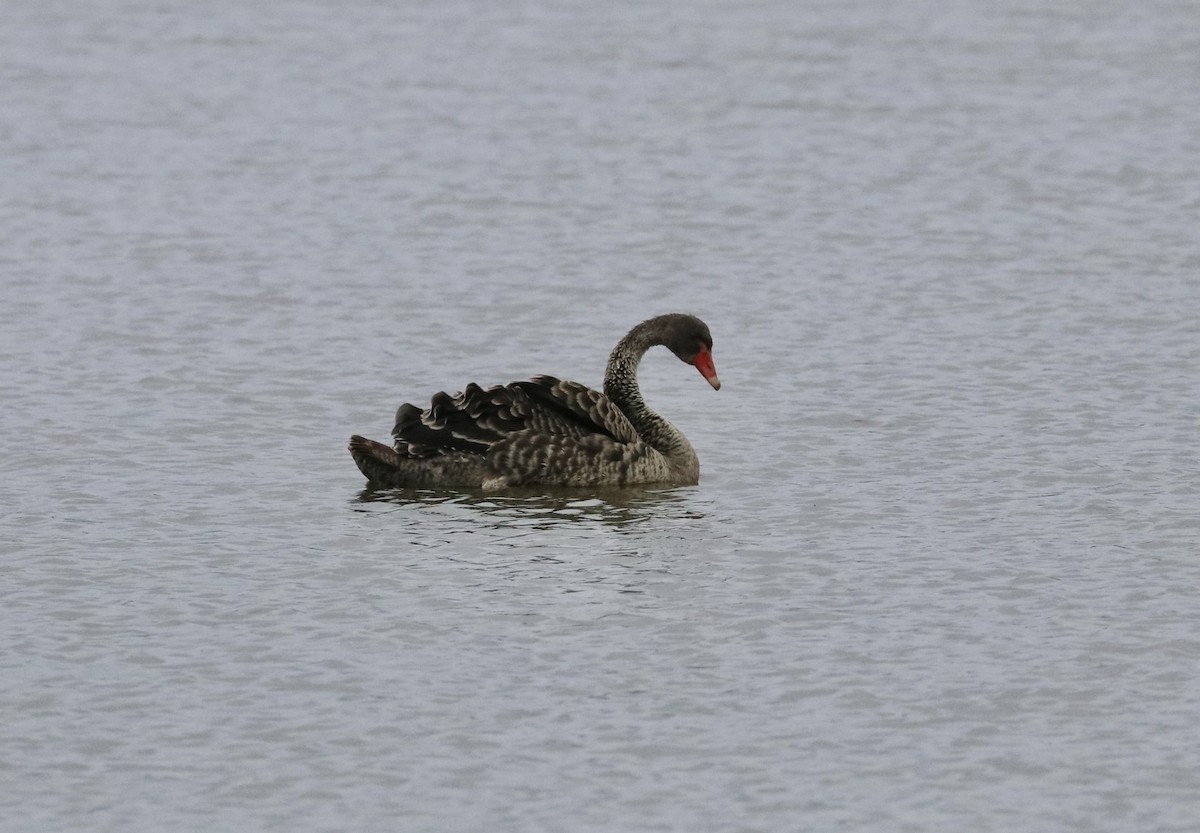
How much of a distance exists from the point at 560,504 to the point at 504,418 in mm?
684

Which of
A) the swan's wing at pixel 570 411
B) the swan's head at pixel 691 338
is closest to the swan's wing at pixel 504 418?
the swan's wing at pixel 570 411

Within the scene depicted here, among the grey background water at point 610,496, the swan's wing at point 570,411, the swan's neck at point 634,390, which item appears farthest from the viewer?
the swan's neck at point 634,390

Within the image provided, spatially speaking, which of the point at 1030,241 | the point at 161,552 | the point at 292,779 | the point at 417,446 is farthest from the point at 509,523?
the point at 1030,241

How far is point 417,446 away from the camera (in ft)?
46.1

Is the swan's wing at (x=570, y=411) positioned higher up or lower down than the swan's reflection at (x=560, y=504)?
higher up

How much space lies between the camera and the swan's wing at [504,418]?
14.1 metres

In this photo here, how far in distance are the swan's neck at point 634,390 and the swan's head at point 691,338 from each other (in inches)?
4.8

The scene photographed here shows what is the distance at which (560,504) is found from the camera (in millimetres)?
13984

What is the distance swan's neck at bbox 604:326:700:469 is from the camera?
48.1ft

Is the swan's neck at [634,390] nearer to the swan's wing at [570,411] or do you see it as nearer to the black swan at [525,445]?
the black swan at [525,445]

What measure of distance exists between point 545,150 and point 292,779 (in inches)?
695

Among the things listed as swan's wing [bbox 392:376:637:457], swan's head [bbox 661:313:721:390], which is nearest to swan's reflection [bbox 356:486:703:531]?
swan's wing [bbox 392:376:637:457]

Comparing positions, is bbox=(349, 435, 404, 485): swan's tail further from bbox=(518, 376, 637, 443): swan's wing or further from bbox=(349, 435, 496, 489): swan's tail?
bbox=(518, 376, 637, 443): swan's wing

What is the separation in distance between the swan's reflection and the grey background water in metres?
0.05
